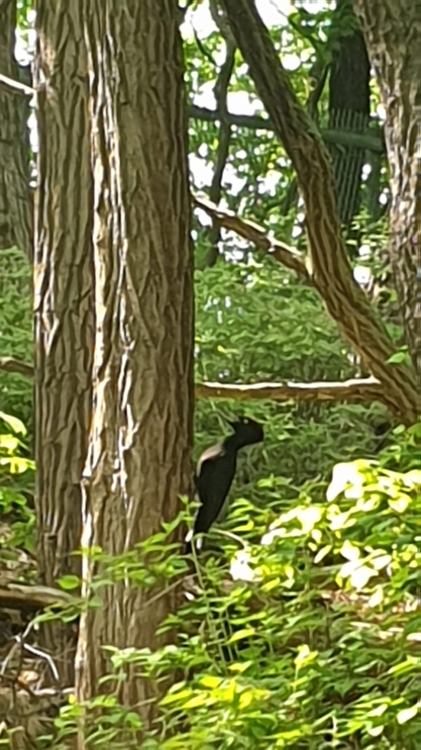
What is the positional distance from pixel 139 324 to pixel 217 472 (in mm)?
262

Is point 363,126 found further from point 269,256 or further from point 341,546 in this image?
point 341,546

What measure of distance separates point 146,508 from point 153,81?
53 cm

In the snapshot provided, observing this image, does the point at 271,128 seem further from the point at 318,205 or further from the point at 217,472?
the point at 217,472

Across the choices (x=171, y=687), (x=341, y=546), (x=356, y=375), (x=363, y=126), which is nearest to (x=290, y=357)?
(x=356, y=375)

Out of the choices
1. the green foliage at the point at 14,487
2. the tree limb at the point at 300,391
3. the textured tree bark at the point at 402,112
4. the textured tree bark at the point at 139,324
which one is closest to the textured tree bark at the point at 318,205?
the tree limb at the point at 300,391

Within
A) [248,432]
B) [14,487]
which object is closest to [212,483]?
[248,432]

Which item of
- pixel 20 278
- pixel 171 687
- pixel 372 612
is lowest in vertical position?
pixel 171 687

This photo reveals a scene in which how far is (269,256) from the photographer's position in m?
1.83

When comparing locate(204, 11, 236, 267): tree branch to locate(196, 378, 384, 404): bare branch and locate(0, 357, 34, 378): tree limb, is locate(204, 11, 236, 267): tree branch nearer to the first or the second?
locate(196, 378, 384, 404): bare branch

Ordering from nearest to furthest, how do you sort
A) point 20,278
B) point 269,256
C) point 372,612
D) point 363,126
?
1. point 372,612
2. point 363,126
3. point 269,256
4. point 20,278

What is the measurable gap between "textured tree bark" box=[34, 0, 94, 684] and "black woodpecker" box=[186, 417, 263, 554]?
0.19m

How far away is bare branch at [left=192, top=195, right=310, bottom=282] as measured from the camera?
1.71 m

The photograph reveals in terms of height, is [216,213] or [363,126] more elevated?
[363,126]

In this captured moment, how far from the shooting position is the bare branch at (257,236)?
67.5 inches
